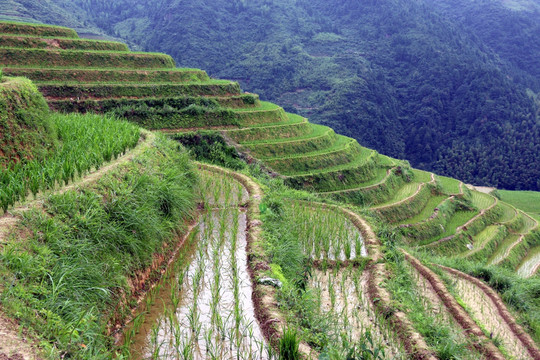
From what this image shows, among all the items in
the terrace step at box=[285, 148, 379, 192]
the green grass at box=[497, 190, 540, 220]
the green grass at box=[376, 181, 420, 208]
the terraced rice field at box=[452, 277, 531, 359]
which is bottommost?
the green grass at box=[497, 190, 540, 220]

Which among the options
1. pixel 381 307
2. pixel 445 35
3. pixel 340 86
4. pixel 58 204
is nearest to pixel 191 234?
pixel 58 204

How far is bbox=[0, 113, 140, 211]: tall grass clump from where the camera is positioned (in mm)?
4551

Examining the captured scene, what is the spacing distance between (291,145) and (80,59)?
35.2 ft

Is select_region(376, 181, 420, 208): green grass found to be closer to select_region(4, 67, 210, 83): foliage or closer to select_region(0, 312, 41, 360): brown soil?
select_region(4, 67, 210, 83): foliage

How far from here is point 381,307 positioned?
543 cm

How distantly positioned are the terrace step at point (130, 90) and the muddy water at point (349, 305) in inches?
604

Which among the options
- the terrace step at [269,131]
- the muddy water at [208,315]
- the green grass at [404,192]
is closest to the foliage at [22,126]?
the muddy water at [208,315]

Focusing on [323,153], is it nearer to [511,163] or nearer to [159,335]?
[159,335]

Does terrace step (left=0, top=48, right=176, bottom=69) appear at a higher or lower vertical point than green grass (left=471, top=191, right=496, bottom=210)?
higher

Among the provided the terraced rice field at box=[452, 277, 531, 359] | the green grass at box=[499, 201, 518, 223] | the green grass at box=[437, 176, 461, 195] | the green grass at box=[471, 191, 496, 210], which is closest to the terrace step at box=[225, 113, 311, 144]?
the green grass at box=[437, 176, 461, 195]

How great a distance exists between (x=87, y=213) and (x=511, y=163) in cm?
6882

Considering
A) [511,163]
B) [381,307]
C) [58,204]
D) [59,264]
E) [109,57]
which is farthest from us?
[511,163]

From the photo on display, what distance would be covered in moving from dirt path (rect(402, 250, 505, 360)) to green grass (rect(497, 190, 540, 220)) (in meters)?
38.6

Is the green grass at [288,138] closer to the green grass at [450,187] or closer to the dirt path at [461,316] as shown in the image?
the green grass at [450,187]
